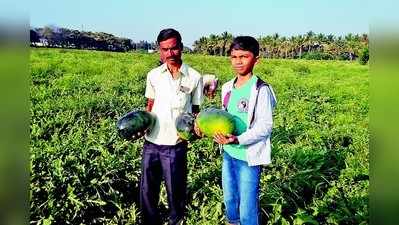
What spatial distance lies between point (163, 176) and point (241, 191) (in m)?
0.68

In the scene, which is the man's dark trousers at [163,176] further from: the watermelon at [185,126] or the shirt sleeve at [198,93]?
the shirt sleeve at [198,93]

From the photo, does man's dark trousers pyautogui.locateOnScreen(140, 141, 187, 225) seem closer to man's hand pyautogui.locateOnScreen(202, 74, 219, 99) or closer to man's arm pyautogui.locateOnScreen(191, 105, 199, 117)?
man's arm pyautogui.locateOnScreen(191, 105, 199, 117)

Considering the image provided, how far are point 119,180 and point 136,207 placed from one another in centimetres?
33

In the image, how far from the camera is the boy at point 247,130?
310cm

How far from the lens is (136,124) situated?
3410 mm

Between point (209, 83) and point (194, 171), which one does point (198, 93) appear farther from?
point (194, 171)

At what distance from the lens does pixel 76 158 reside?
455 centimetres

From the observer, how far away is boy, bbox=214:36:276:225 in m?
3.10

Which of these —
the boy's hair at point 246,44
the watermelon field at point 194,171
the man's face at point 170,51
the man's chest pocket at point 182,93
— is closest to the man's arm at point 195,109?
the man's chest pocket at point 182,93

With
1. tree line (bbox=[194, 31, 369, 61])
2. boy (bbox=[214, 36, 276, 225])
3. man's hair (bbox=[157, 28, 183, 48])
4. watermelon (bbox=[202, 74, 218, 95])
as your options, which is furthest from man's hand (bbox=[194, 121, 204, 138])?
tree line (bbox=[194, 31, 369, 61])

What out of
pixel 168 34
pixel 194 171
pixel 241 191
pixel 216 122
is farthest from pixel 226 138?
pixel 194 171
